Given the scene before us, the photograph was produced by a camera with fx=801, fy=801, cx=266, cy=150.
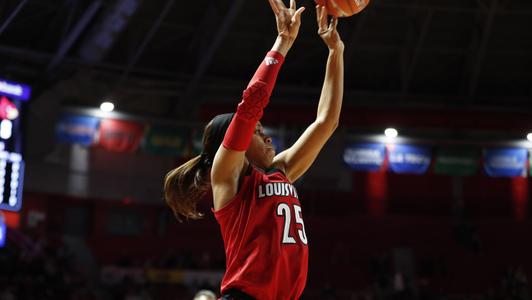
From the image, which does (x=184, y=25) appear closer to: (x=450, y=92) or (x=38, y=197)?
(x=38, y=197)

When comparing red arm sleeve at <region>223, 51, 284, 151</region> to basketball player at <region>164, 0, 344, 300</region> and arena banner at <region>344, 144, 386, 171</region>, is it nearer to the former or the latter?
basketball player at <region>164, 0, 344, 300</region>

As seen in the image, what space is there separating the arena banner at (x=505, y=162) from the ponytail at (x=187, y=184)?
19422 millimetres

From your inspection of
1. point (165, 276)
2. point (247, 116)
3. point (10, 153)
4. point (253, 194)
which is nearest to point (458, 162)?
point (165, 276)

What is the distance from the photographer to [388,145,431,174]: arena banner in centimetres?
2267

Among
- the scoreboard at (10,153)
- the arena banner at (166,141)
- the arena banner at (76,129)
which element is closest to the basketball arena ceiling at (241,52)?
the arena banner at (76,129)

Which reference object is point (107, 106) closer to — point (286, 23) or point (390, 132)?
point (390, 132)

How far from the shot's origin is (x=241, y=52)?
2288 centimetres

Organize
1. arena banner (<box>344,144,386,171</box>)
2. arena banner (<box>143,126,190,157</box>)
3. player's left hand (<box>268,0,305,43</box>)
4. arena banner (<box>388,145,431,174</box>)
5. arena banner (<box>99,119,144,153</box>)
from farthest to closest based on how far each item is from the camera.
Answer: arena banner (<box>388,145,431,174</box>), arena banner (<box>344,144,386,171</box>), arena banner (<box>143,126,190,157</box>), arena banner (<box>99,119,144,153</box>), player's left hand (<box>268,0,305,43</box>)

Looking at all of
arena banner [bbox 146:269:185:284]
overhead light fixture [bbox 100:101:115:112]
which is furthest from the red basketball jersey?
arena banner [bbox 146:269:185:284]

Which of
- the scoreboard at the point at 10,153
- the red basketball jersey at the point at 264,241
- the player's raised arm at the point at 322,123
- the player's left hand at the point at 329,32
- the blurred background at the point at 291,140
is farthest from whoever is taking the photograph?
the blurred background at the point at 291,140

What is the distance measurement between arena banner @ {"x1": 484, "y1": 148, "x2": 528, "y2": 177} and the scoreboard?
1283cm

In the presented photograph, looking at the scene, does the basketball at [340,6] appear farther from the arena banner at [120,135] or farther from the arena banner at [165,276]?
the arena banner at [165,276]

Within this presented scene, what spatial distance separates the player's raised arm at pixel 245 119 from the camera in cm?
364

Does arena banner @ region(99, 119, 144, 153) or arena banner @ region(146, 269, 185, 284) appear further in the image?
arena banner @ region(146, 269, 185, 284)
